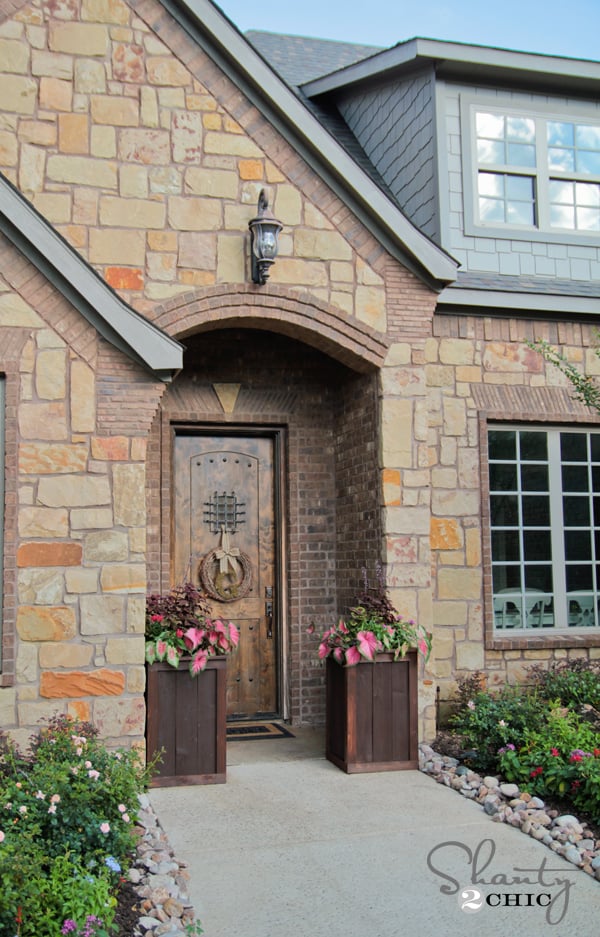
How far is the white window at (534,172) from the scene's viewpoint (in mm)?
8695

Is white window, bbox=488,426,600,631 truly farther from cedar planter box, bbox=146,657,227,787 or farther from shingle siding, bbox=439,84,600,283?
cedar planter box, bbox=146,657,227,787

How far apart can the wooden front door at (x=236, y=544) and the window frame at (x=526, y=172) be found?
298 cm

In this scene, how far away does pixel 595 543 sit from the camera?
8.59m

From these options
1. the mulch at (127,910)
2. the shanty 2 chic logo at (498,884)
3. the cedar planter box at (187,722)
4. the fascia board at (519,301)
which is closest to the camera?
the mulch at (127,910)

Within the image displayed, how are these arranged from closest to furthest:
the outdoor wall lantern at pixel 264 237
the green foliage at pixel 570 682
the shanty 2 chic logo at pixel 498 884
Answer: the shanty 2 chic logo at pixel 498 884, the outdoor wall lantern at pixel 264 237, the green foliage at pixel 570 682

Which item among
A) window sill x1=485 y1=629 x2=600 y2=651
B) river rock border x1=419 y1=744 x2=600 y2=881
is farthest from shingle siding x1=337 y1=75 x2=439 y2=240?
river rock border x1=419 y1=744 x2=600 y2=881

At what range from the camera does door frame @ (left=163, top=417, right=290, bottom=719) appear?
820 centimetres

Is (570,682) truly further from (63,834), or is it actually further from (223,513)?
(63,834)

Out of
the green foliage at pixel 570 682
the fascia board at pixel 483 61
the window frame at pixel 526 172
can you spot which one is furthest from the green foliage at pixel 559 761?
the fascia board at pixel 483 61

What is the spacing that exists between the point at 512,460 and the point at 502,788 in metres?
3.30

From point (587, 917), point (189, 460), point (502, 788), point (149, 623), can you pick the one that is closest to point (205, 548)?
point (189, 460)

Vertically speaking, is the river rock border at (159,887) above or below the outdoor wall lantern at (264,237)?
below

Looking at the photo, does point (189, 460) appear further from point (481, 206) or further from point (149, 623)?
point (481, 206)

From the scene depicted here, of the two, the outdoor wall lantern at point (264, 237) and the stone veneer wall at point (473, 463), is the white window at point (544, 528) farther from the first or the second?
the outdoor wall lantern at point (264, 237)
